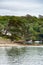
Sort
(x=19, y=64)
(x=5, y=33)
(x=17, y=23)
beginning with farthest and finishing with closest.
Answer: (x=17, y=23) < (x=5, y=33) < (x=19, y=64)

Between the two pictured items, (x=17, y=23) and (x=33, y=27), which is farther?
(x=33, y=27)

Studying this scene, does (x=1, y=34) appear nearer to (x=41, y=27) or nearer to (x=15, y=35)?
(x=15, y=35)

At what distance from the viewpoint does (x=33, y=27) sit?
102m

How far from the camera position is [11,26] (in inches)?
3610

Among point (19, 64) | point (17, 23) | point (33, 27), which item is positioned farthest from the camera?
point (33, 27)

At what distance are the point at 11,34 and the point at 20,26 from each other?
352cm

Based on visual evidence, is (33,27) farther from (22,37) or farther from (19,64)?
(19,64)

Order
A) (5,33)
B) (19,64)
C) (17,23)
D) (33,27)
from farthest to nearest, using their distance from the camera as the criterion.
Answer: (33,27) < (17,23) < (5,33) < (19,64)

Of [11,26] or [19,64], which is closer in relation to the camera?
[19,64]

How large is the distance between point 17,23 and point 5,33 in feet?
23.5

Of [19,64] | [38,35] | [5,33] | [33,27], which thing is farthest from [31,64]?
[33,27]

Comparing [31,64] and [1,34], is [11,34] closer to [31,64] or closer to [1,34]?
[1,34]

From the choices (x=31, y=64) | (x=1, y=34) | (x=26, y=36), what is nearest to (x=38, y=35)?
(x=26, y=36)

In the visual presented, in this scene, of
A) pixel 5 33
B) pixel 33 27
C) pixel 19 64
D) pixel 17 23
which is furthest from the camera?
pixel 33 27
